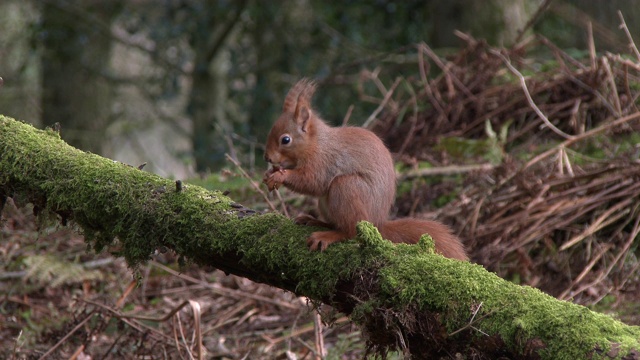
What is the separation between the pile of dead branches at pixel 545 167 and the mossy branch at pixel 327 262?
1672mm

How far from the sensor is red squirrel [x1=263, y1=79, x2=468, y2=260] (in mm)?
2656

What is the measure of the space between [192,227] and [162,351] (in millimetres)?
1215

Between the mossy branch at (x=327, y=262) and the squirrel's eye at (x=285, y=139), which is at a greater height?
the squirrel's eye at (x=285, y=139)

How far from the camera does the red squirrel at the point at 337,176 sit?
2.66 m

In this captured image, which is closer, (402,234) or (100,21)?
(402,234)

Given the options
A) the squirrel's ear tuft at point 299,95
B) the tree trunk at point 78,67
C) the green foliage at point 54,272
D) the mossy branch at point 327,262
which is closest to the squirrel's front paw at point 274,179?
the mossy branch at point 327,262

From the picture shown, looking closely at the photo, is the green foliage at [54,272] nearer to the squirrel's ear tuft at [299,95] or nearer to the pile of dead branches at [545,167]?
the squirrel's ear tuft at [299,95]

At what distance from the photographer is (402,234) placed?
2705 millimetres

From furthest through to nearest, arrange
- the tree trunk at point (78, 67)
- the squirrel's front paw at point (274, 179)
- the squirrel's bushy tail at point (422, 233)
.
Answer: the tree trunk at point (78, 67)
the squirrel's front paw at point (274, 179)
the squirrel's bushy tail at point (422, 233)

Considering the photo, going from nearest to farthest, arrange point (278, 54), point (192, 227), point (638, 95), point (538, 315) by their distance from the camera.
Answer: point (538, 315), point (192, 227), point (638, 95), point (278, 54)

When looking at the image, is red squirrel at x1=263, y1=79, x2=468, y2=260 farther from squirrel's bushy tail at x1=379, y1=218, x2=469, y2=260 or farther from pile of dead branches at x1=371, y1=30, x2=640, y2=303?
pile of dead branches at x1=371, y1=30, x2=640, y2=303

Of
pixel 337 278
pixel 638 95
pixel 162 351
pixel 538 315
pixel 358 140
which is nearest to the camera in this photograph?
pixel 538 315

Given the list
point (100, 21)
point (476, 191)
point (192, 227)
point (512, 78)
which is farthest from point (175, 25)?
point (192, 227)

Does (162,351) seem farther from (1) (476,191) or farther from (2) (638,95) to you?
(2) (638,95)
